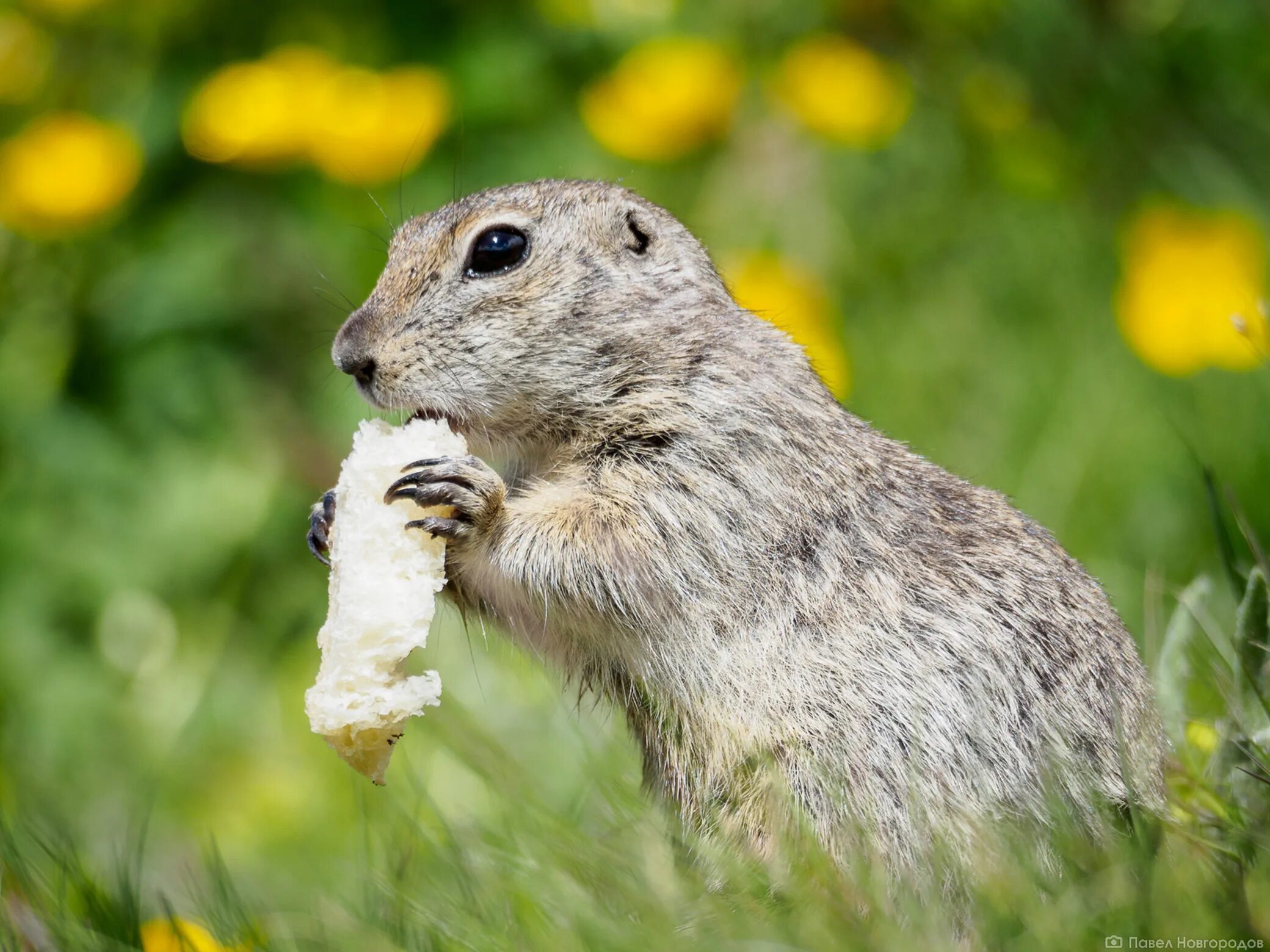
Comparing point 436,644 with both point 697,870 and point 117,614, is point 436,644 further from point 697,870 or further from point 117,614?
point 697,870

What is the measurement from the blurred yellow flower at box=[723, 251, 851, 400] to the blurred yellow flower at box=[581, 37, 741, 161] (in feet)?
2.04

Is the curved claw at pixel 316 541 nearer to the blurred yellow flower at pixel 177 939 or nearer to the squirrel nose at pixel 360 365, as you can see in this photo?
the squirrel nose at pixel 360 365

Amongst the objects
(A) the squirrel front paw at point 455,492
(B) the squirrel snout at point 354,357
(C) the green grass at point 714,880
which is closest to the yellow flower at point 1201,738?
(C) the green grass at point 714,880

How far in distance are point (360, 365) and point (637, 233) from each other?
74 centimetres

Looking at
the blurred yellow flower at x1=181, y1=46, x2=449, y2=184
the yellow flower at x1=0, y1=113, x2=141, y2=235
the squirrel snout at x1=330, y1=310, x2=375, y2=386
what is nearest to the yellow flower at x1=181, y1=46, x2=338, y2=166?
the blurred yellow flower at x1=181, y1=46, x2=449, y2=184

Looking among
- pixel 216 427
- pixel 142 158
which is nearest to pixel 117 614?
pixel 216 427

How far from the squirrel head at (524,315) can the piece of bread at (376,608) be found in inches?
7.3

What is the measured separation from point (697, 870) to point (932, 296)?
366 centimetres

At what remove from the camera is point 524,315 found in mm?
2896

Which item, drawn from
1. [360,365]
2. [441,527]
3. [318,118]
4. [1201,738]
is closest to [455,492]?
[441,527]

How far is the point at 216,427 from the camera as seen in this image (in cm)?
539

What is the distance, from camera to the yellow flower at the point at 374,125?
17.0ft

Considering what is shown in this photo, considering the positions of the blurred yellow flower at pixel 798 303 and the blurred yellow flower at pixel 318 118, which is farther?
the blurred yellow flower at pixel 318 118

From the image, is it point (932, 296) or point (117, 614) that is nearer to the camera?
point (117, 614)
